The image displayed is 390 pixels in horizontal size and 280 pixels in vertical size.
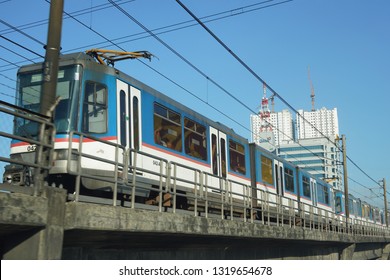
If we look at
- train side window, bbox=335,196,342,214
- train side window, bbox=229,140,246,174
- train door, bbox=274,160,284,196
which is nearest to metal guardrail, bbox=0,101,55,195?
train side window, bbox=229,140,246,174

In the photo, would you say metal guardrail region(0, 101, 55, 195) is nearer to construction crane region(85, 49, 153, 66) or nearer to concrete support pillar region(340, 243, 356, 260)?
construction crane region(85, 49, 153, 66)

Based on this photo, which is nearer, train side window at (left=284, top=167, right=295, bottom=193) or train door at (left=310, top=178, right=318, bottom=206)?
train side window at (left=284, top=167, right=295, bottom=193)

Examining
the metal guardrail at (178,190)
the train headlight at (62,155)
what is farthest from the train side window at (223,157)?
the train headlight at (62,155)

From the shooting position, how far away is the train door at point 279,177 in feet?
72.7

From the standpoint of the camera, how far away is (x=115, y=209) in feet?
25.3

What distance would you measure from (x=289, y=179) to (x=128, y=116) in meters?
14.5

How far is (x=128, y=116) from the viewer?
446 inches

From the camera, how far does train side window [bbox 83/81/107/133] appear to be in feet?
34.8

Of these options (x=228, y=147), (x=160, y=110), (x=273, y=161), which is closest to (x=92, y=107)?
(x=160, y=110)

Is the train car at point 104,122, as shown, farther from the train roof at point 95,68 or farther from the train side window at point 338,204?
the train side window at point 338,204

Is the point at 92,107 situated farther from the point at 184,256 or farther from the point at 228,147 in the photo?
the point at 228,147

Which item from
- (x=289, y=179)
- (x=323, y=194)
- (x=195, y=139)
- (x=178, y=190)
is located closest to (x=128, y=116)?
(x=178, y=190)

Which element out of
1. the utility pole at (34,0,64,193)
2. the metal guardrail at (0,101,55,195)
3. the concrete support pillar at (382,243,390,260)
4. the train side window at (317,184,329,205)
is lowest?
the concrete support pillar at (382,243,390,260)

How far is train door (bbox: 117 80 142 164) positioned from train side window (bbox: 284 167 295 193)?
13422 millimetres
